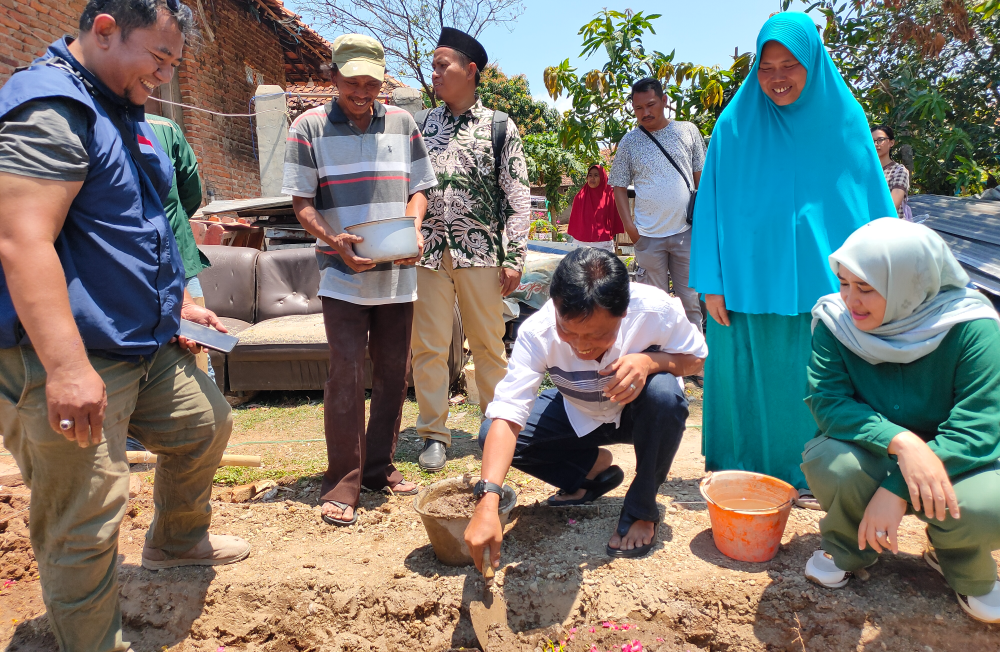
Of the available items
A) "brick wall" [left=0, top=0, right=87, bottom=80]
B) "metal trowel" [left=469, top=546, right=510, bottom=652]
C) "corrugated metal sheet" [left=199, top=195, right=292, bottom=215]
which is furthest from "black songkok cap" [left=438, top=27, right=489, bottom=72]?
"brick wall" [left=0, top=0, right=87, bottom=80]

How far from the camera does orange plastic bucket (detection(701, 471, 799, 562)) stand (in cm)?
214

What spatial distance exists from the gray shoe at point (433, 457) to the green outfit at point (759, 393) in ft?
4.40

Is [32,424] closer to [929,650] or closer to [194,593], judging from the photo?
[194,593]

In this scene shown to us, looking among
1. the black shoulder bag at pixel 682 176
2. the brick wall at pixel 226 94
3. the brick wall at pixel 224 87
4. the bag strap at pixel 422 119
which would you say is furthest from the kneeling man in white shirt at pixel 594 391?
the brick wall at pixel 226 94

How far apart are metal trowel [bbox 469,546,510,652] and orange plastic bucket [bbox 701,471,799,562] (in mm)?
792

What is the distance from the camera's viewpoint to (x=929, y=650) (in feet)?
6.26

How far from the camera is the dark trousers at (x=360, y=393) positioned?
2.75 m

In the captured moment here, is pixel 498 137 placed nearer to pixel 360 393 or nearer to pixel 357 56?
pixel 357 56

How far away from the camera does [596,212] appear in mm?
5898

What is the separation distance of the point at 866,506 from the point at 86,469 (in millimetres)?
2200

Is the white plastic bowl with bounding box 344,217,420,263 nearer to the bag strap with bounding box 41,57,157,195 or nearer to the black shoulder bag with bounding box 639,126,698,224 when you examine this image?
the bag strap with bounding box 41,57,157,195

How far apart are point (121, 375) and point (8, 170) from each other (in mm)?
622

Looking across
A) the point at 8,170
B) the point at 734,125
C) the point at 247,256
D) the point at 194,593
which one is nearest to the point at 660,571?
the point at 194,593

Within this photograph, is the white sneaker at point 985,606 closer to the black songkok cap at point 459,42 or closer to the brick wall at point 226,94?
the black songkok cap at point 459,42
